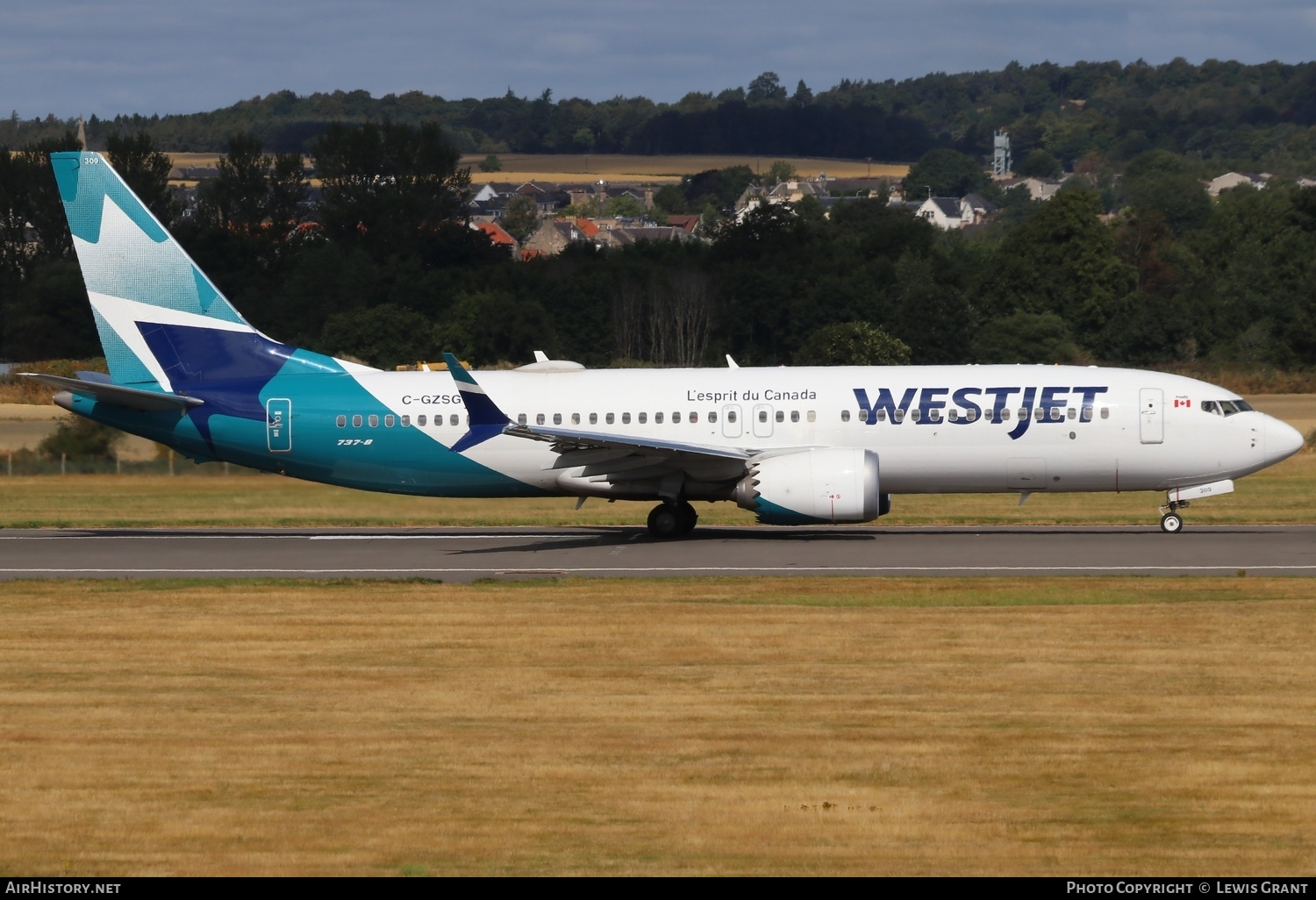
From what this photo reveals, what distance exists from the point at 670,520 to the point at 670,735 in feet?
62.4

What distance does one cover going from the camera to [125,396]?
3547cm

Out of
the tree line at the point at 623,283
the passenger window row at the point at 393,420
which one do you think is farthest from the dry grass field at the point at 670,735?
the tree line at the point at 623,283

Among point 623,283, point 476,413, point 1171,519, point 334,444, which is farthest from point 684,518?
point 623,283

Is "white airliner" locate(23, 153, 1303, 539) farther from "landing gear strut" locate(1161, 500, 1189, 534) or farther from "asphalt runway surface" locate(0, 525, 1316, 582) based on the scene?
"asphalt runway surface" locate(0, 525, 1316, 582)

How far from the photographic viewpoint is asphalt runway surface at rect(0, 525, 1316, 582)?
2998 centimetres

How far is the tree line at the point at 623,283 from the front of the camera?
8881 centimetres

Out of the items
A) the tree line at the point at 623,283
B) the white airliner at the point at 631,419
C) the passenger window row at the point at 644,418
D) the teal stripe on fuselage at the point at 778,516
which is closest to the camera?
the teal stripe on fuselage at the point at 778,516

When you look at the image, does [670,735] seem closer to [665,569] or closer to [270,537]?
[665,569]

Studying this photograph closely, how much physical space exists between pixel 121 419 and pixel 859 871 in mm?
27364

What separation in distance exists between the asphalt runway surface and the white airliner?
1.11 metres

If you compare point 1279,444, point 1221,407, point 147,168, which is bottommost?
point 1279,444

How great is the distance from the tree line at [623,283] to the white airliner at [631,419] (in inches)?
1833

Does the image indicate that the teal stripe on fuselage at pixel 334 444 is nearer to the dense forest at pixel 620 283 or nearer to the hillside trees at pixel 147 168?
the dense forest at pixel 620 283
